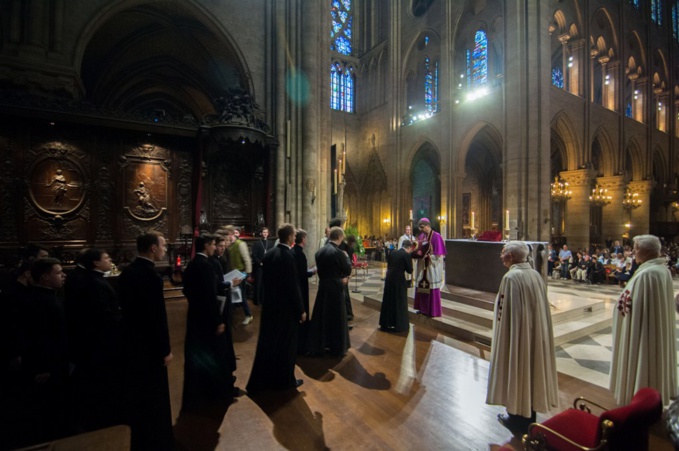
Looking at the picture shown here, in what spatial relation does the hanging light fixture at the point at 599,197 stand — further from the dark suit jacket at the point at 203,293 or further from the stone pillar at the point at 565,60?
the dark suit jacket at the point at 203,293

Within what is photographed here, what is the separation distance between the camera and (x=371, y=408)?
3201 millimetres

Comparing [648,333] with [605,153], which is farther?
[605,153]

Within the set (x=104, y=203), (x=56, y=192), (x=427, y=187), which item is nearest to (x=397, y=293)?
(x=104, y=203)

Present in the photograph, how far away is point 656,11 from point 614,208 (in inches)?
655

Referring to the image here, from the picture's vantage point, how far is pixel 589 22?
18.4 meters

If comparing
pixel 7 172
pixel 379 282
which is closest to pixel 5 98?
pixel 7 172

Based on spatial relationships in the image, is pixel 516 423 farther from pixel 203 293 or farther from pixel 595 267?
pixel 595 267

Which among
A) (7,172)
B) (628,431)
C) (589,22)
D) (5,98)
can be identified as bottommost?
(628,431)

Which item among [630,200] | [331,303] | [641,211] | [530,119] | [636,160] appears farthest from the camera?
[636,160]

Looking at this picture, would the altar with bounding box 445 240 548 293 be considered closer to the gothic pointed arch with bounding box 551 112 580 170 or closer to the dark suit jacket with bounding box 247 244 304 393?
the dark suit jacket with bounding box 247 244 304 393

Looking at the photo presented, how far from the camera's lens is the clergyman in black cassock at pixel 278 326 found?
3.55 metres

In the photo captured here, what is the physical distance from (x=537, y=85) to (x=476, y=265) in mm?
11733

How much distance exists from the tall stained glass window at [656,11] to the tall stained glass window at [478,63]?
16.0m

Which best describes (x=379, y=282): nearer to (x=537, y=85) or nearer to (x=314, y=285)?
(x=314, y=285)
